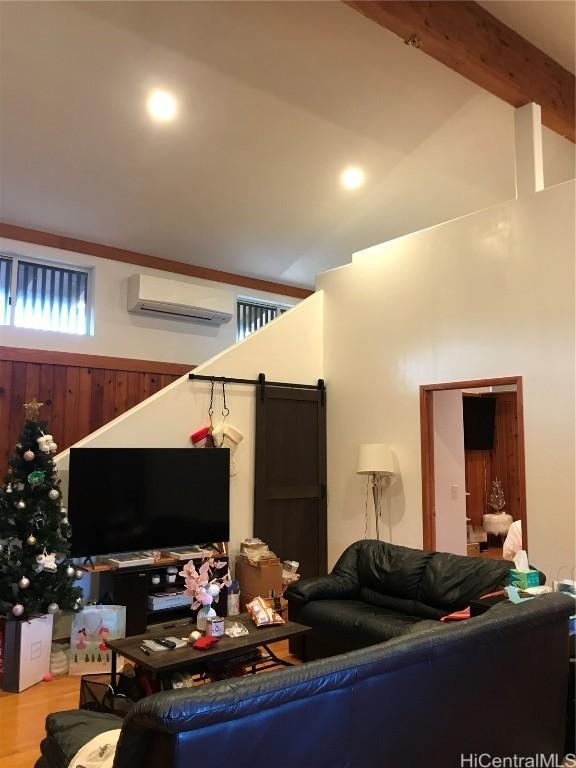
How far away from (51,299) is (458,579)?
464 cm

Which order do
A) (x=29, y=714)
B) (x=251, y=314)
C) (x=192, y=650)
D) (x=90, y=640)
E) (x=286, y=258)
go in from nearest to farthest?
(x=192, y=650) < (x=29, y=714) < (x=90, y=640) < (x=286, y=258) < (x=251, y=314)

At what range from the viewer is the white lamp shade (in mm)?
5602

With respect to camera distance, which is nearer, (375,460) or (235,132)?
(235,132)

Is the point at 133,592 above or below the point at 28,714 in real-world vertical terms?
above

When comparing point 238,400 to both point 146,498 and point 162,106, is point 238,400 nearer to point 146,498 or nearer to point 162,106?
point 146,498

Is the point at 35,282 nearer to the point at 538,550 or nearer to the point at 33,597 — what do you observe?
the point at 33,597

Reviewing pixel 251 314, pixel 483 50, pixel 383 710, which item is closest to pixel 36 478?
pixel 383 710

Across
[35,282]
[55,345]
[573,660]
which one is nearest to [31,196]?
[35,282]

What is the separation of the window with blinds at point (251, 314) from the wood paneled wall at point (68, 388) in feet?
4.44

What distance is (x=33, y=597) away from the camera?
4168mm

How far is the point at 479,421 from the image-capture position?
9.00m

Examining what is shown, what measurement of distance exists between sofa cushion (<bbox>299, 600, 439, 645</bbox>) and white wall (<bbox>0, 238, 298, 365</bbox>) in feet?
11.4

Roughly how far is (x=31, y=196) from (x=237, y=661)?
4426mm

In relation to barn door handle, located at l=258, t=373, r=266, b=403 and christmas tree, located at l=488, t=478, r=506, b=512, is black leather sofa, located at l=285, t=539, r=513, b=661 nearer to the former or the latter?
barn door handle, located at l=258, t=373, r=266, b=403
